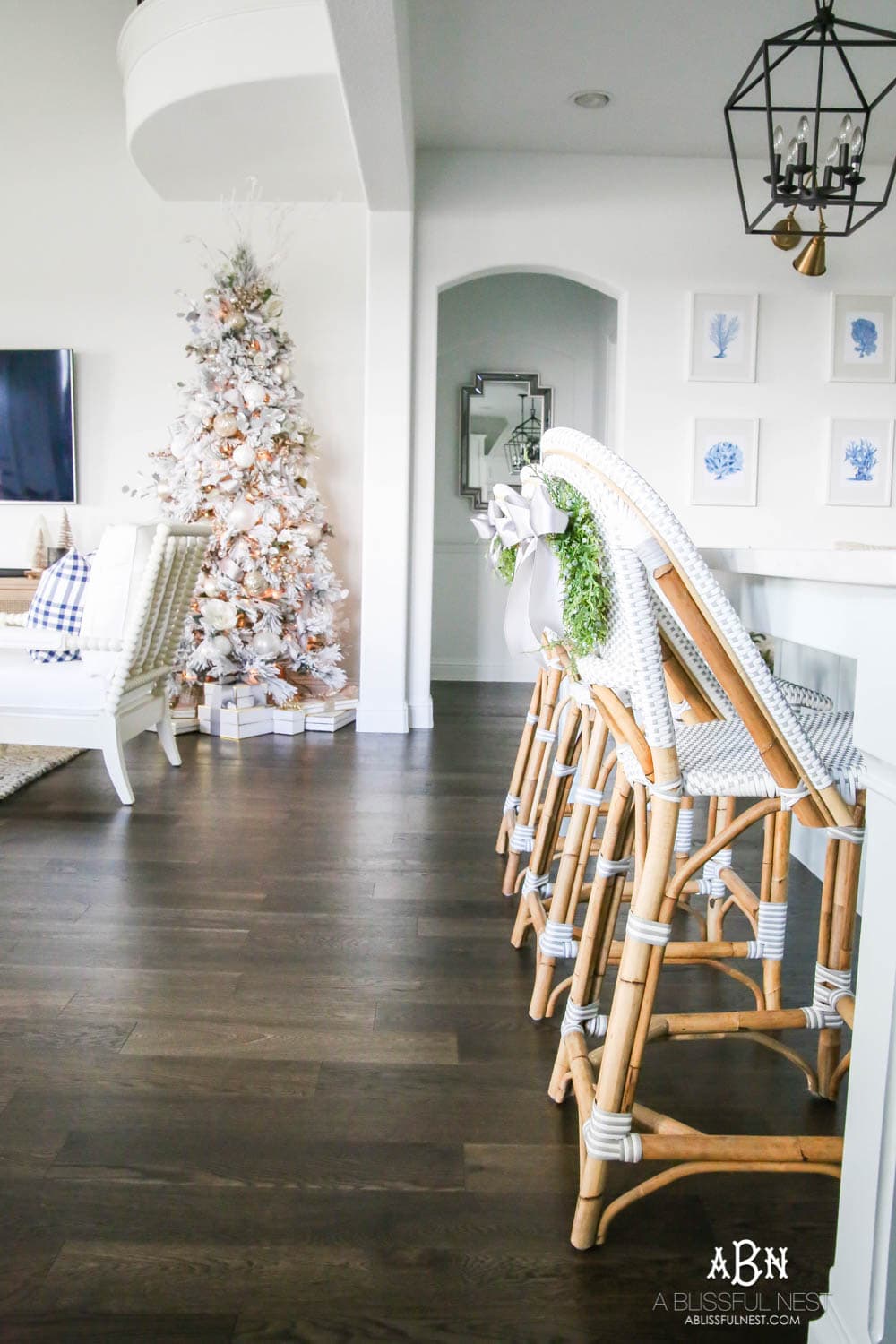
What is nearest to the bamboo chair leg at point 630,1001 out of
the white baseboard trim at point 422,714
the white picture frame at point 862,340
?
the white baseboard trim at point 422,714

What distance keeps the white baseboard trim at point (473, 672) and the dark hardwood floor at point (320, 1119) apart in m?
4.03

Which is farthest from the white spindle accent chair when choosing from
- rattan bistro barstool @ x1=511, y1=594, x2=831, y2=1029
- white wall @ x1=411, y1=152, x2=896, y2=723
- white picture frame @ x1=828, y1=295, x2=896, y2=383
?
white picture frame @ x1=828, y1=295, x2=896, y2=383

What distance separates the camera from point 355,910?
8.41 ft

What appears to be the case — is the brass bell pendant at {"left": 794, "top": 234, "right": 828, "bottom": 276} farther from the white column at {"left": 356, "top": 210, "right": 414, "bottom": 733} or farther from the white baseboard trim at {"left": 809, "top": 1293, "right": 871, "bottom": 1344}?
the white baseboard trim at {"left": 809, "top": 1293, "right": 871, "bottom": 1344}

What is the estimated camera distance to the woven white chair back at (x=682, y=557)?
3.89 ft

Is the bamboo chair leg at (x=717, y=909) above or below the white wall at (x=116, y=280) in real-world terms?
below

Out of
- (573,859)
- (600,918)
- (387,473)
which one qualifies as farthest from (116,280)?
(600,918)

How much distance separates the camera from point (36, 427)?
572 centimetres

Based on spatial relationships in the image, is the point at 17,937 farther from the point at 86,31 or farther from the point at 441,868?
the point at 86,31

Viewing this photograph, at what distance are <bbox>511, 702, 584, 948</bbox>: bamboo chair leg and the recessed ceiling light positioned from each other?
329cm

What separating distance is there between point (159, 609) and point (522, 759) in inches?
63.2

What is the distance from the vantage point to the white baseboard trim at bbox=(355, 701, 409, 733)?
512 centimetres

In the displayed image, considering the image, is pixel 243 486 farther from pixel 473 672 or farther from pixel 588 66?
pixel 473 672

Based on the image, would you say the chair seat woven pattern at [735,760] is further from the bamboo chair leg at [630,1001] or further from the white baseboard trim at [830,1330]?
the white baseboard trim at [830,1330]
